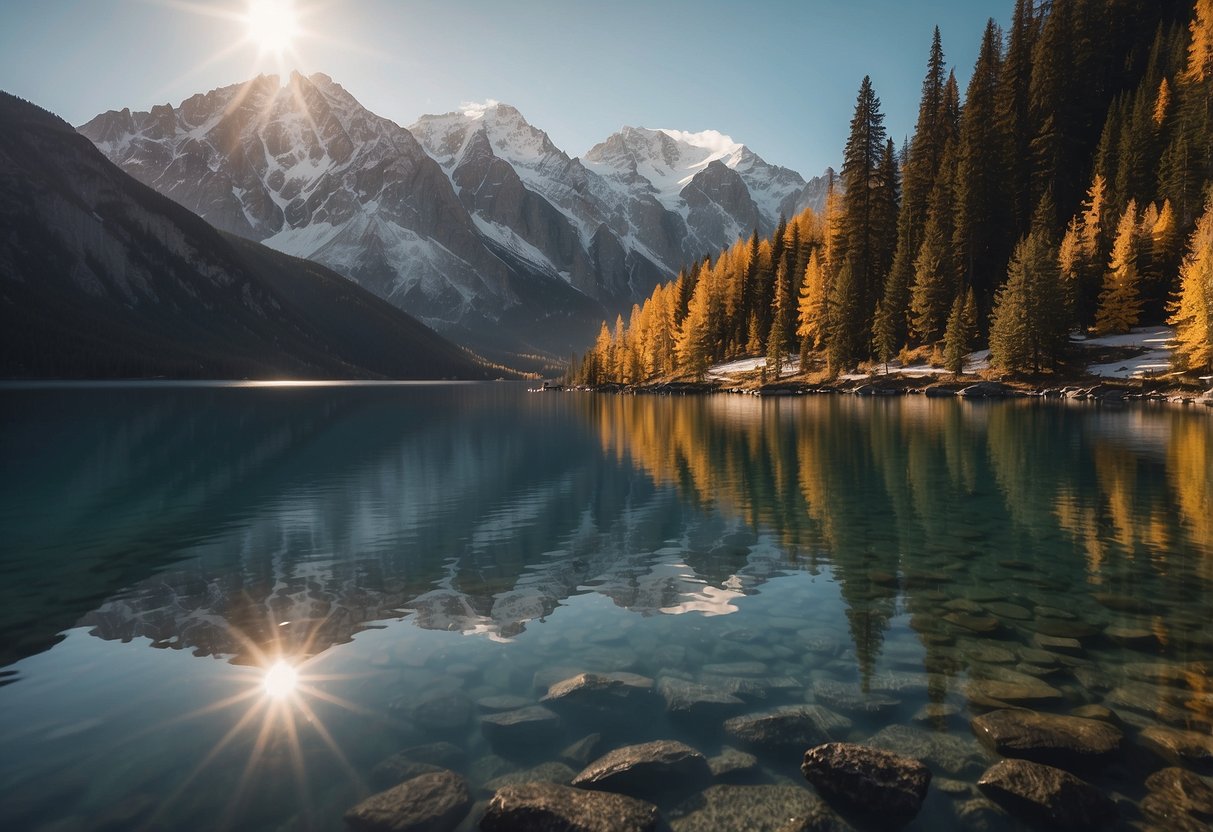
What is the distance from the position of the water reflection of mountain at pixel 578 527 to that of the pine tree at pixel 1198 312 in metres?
27.0

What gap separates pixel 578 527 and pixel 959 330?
242 feet

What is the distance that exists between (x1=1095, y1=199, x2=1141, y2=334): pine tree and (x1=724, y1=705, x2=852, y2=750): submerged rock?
Answer: 9159 cm

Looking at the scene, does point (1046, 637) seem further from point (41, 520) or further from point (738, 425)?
point (738, 425)

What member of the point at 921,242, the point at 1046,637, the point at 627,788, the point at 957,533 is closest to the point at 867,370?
the point at 921,242

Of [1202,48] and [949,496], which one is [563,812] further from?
[1202,48]

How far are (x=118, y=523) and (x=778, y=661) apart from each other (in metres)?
23.3

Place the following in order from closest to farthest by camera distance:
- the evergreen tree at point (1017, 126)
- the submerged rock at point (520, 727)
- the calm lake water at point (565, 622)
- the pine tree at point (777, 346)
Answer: the calm lake water at point (565, 622) → the submerged rock at point (520, 727) → the evergreen tree at point (1017, 126) → the pine tree at point (777, 346)

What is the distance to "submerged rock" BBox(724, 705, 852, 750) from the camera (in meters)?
8.72

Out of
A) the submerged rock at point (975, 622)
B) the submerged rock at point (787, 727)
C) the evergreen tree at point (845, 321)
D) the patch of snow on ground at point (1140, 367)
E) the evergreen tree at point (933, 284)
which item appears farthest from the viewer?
the evergreen tree at point (845, 321)

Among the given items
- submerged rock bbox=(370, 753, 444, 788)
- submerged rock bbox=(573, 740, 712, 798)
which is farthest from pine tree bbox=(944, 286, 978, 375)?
submerged rock bbox=(370, 753, 444, 788)

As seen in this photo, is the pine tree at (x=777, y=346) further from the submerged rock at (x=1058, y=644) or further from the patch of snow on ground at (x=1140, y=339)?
the submerged rock at (x=1058, y=644)

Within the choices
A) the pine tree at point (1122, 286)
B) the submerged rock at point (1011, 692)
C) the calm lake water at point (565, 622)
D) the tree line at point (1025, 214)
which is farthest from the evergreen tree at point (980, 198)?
the submerged rock at point (1011, 692)

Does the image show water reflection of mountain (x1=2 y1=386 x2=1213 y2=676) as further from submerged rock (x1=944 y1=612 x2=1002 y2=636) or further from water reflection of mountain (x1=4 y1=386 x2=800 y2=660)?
submerged rock (x1=944 y1=612 x2=1002 y2=636)

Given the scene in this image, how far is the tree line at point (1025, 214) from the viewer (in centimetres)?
7844
